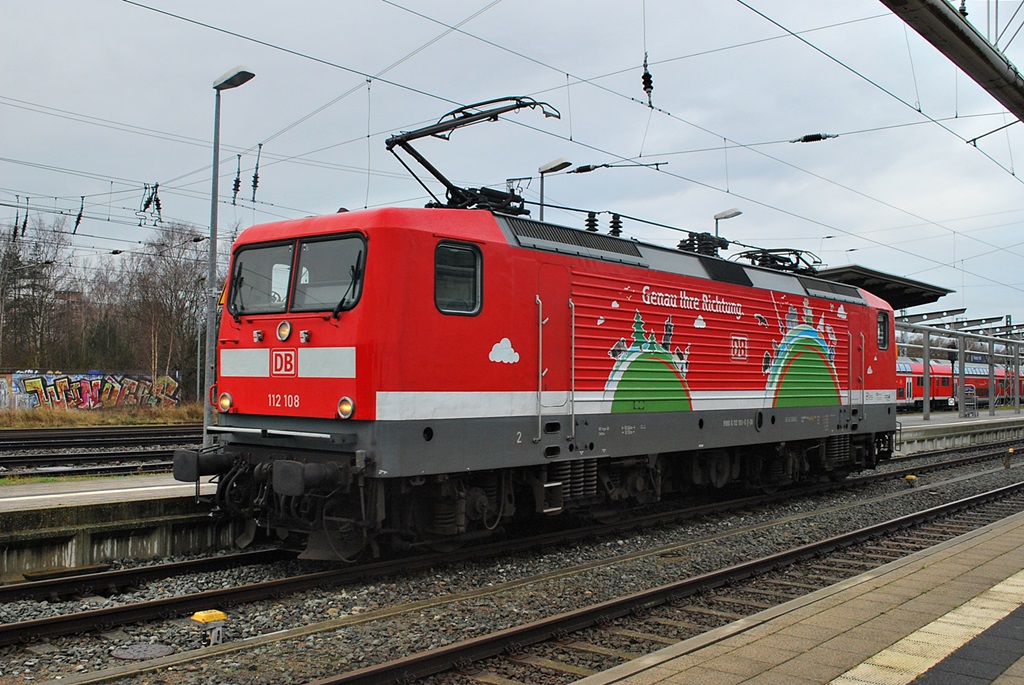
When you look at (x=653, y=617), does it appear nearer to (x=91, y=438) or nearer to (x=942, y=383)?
(x=91, y=438)

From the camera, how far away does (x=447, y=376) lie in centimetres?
839

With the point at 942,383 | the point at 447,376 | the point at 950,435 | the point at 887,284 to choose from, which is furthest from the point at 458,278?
the point at 942,383

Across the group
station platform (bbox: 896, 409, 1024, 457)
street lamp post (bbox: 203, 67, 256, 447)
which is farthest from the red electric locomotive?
station platform (bbox: 896, 409, 1024, 457)

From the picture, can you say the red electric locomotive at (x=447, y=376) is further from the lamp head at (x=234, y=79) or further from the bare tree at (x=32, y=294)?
the bare tree at (x=32, y=294)

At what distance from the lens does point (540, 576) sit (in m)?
8.52

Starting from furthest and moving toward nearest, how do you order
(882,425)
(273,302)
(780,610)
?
(882,425)
(273,302)
(780,610)

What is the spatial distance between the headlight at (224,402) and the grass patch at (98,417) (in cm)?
1933

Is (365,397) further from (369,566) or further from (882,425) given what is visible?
(882,425)

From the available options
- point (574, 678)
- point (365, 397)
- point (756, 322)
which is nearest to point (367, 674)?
point (574, 678)

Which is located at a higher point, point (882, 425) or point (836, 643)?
point (882, 425)

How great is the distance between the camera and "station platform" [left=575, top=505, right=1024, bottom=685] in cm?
509

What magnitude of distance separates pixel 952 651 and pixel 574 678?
8.19 ft

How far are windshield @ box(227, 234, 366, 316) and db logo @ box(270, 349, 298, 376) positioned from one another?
45cm

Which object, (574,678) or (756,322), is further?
(756,322)
